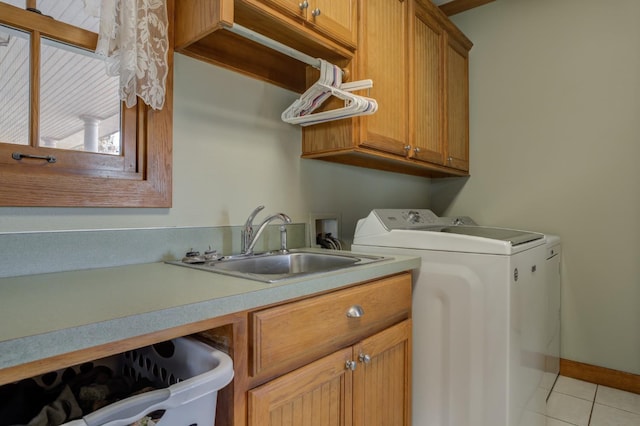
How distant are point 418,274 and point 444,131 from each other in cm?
119

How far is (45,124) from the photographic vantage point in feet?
3.58

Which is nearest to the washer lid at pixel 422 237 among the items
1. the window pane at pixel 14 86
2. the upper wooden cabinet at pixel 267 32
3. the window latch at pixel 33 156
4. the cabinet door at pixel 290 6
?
the upper wooden cabinet at pixel 267 32

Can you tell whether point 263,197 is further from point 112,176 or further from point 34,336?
point 34,336

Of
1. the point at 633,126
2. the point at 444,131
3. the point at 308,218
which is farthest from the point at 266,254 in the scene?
the point at 633,126

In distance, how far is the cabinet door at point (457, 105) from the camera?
243 cm

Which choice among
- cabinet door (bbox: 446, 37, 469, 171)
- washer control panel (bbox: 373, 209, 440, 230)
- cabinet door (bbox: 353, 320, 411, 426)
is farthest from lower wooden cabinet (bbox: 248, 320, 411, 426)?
cabinet door (bbox: 446, 37, 469, 171)

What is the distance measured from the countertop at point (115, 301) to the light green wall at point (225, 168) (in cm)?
19

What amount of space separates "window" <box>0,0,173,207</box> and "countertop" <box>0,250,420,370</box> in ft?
0.85

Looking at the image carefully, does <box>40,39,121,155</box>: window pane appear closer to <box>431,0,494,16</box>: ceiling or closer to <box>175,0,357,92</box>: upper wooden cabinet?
<box>175,0,357,92</box>: upper wooden cabinet

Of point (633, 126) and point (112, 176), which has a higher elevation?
point (633, 126)

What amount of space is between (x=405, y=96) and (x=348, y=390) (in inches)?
59.0

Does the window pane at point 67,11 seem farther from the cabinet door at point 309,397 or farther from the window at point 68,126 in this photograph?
the cabinet door at point 309,397

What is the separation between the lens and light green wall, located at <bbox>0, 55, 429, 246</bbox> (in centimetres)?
119

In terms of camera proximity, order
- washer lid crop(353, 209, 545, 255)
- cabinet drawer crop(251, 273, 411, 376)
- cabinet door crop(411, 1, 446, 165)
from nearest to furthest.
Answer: cabinet drawer crop(251, 273, 411, 376) < washer lid crop(353, 209, 545, 255) < cabinet door crop(411, 1, 446, 165)
